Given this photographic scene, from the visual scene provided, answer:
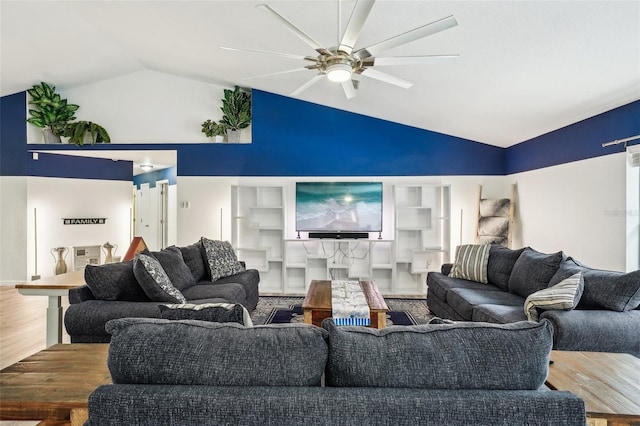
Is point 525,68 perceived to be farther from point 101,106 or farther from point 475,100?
point 101,106

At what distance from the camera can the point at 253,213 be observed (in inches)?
230

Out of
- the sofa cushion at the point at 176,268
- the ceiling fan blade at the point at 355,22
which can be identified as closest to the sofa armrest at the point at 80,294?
the sofa cushion at the point at 176,268

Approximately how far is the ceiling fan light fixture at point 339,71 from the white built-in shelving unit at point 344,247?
307cm

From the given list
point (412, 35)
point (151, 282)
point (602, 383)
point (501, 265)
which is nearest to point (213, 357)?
point (602, 383)

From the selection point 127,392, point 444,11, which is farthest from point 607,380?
point 444,11

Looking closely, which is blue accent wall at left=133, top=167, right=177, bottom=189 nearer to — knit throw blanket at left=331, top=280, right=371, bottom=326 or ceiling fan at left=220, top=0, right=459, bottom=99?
knit throw blanket at left=331, top=280, right=371, bottom=326

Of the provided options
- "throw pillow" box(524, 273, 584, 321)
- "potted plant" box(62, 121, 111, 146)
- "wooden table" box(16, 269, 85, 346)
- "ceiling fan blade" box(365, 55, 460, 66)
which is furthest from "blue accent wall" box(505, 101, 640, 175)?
"potted plant" box(62, 121, 111, 146)

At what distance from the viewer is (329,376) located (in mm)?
1108

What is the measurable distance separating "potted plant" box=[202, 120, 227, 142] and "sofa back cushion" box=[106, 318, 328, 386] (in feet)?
17.0

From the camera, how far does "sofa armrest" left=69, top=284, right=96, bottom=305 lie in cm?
267

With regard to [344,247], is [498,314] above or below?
below

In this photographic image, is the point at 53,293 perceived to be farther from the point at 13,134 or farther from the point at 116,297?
the point at 13,134

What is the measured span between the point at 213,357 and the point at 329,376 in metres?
0.37

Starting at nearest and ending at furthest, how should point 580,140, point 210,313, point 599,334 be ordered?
1. point 210,313
2. point 599,334
3. point 580,140
